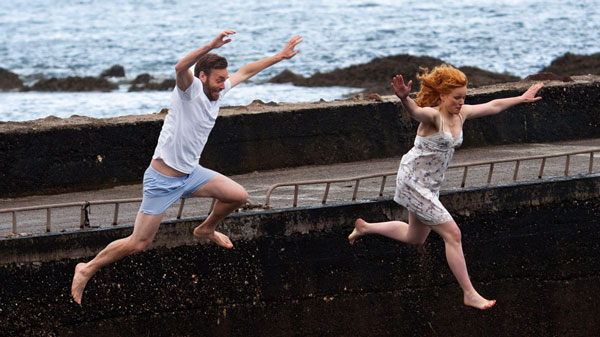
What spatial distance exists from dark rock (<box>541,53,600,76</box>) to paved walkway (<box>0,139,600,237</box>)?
15.9 meters

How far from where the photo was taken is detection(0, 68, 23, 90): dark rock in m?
37.4

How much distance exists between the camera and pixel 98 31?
69250 mm

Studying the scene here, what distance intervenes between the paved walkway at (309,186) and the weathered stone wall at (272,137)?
14cm

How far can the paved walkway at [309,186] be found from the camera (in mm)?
8969

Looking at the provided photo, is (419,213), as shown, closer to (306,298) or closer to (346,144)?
(306,298)

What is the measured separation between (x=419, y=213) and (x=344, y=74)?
25.5 m

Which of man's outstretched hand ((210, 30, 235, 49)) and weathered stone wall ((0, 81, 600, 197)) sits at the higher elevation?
man's outstretched hand ((210, 30, 235, 49))

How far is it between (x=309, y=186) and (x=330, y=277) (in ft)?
5.24

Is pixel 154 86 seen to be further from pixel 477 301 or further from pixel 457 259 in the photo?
pixel 477 301

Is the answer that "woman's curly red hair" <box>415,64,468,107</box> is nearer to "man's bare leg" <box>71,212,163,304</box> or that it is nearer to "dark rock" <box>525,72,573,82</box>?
"man's bare leg" <box>71,212,163,304</box>

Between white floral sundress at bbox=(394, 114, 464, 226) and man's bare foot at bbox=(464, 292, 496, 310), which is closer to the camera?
man's bare foot at bbox=(464, 292, 496, 310)

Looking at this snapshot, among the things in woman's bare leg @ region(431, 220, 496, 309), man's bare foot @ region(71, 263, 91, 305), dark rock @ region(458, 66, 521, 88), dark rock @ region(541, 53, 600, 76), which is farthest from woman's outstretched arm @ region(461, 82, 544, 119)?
dark rock @ region(541, 53, 600, 76)

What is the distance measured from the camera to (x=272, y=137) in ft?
36.9

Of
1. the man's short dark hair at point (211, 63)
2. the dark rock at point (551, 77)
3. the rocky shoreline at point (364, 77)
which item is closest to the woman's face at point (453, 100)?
the man's short dark hair at point (211, 63)
